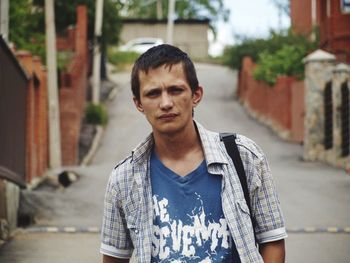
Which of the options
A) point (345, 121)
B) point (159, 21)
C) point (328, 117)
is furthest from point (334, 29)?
point (159, 21)

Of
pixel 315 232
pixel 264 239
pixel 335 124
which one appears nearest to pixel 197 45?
pixel 335 124

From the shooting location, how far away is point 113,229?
311 centimetres

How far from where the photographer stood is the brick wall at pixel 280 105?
1014 inches

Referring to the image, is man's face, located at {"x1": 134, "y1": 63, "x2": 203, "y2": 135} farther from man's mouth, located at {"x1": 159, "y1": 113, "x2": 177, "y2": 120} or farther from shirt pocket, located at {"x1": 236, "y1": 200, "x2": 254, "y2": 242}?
shirt pocket, located at {"x1": 236, "y1": 200, "x2": 254, "y2": 242}

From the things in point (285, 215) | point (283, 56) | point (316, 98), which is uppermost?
point (283, 56)

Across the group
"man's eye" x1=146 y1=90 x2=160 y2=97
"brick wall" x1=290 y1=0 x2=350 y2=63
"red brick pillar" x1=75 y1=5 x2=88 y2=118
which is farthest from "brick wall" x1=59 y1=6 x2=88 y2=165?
"man's eye" x1=146 y1=90 x2=160 y2=97

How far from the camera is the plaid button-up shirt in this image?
290 centimetres

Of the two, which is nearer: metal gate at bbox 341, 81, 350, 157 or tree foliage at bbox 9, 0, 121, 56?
metal gate at bbox 341, 81, 350, 157

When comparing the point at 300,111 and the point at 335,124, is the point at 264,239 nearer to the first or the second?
the point at 335,124

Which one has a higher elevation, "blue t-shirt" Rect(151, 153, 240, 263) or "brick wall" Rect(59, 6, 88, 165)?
"blue t-shirt" Rect(151, 153, 240, 263)

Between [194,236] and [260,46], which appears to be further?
[260,46]

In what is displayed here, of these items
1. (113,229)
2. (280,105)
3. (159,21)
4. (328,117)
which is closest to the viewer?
(113,229)

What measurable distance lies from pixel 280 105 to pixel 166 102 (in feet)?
81.5

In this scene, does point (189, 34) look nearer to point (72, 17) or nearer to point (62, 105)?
point (72, 17)
